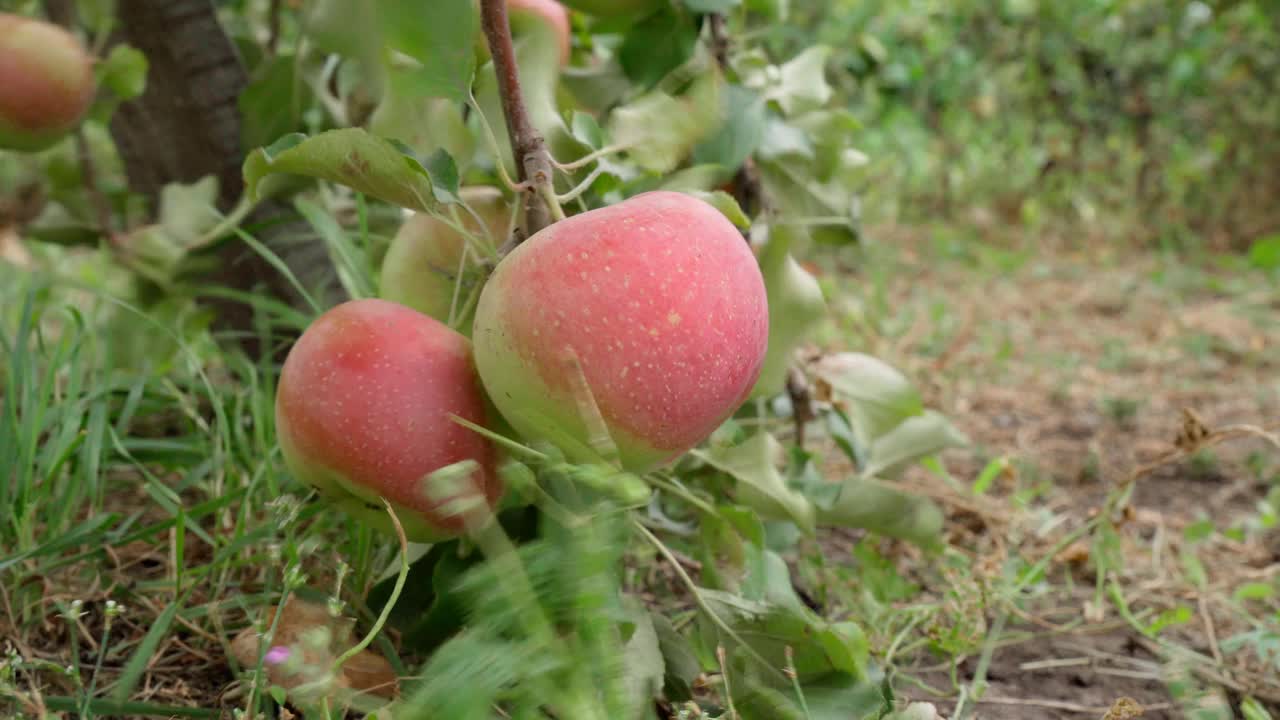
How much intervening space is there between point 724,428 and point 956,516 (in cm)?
55

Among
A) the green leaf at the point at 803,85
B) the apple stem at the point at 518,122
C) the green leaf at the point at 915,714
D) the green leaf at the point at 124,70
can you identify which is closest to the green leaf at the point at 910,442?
the green leaf at the point at 803,85

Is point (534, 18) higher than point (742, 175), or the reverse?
point (534, 18)

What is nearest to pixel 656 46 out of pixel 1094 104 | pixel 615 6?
pixel 615 6

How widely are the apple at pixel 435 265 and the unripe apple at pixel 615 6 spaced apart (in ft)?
0.74

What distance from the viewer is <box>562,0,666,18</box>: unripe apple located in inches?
37.6

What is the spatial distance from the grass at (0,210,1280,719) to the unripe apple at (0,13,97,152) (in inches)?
6.3

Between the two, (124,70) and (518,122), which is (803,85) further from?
(124,70)


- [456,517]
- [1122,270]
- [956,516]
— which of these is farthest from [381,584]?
[1122,270]

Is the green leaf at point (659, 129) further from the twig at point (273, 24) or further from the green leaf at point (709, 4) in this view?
the twig at point (273, 24)

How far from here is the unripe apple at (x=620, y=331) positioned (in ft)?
2.05

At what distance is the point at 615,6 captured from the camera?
960mm

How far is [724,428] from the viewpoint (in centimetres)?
96

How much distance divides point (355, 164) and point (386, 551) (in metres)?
0.35

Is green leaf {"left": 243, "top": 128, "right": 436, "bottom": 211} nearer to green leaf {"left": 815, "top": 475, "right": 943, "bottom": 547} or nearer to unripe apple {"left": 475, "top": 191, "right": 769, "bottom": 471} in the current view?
unripe apple {"left": 475, "top": 191, "right": 769, "bottom": 471}
